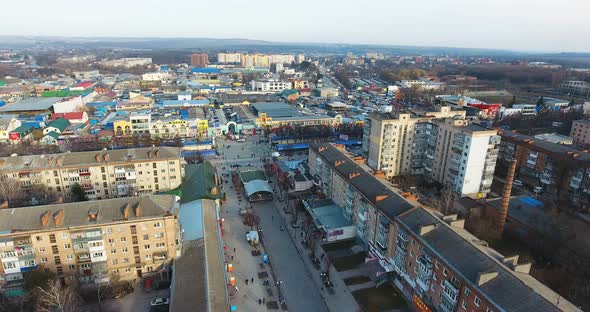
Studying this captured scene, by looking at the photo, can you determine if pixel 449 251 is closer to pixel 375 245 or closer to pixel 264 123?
pixel 375 245

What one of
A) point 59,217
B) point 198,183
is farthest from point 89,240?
point 198,183

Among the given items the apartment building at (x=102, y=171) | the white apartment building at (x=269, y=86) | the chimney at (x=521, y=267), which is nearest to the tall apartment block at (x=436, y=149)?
the chimney at (x=521, y=267)

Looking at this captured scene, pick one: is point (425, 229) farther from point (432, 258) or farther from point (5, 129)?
point (5, 129)

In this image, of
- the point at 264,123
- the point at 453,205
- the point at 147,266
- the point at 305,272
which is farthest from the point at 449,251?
the point at 264,123

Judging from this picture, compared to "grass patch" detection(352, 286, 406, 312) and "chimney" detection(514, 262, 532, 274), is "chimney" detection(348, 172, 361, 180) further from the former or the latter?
"chimney" detection(514, 262, 532, 274)

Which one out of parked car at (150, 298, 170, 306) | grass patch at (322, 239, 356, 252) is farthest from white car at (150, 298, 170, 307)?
grass patch at (322, 239, 356, 252)

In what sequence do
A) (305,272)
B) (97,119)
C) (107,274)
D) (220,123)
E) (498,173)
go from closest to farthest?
(107,274) → (305,272) → (498,173) → (220,123) → (97,119)

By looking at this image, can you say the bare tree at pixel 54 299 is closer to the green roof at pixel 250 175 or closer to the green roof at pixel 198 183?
the green roof at pixel 198 183
